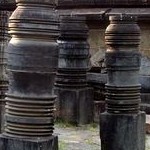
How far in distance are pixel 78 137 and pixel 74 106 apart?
1104 millimetres

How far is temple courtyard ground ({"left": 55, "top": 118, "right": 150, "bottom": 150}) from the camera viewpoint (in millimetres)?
6974

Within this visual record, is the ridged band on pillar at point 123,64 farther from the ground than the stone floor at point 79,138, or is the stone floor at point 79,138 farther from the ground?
the ridged band on pillar at point 123,64

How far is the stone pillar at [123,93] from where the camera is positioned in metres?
5.93

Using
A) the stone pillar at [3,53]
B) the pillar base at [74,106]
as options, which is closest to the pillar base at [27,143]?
the stone pillar at [3,53]

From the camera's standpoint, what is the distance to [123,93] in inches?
235

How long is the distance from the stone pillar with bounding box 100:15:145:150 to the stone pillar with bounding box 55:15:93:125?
8.88 ft

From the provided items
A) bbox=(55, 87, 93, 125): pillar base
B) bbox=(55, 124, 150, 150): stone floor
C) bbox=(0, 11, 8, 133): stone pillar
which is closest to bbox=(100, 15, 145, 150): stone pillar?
bbox=(55, 124, 150, 150): stone floor

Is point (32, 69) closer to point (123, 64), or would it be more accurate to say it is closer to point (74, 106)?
point (123, 64)

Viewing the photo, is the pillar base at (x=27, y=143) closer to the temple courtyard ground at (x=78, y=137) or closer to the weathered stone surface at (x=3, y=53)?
the weathered stone surface at (x=3, y=53)

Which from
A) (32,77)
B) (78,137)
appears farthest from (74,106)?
(32,77)

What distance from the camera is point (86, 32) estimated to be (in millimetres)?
8977

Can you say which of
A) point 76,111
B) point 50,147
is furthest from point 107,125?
point 76,111

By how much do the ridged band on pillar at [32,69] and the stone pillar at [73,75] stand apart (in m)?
4.30

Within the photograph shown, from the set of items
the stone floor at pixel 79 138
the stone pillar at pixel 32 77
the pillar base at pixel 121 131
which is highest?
the stone pillar at pixel 32 77
